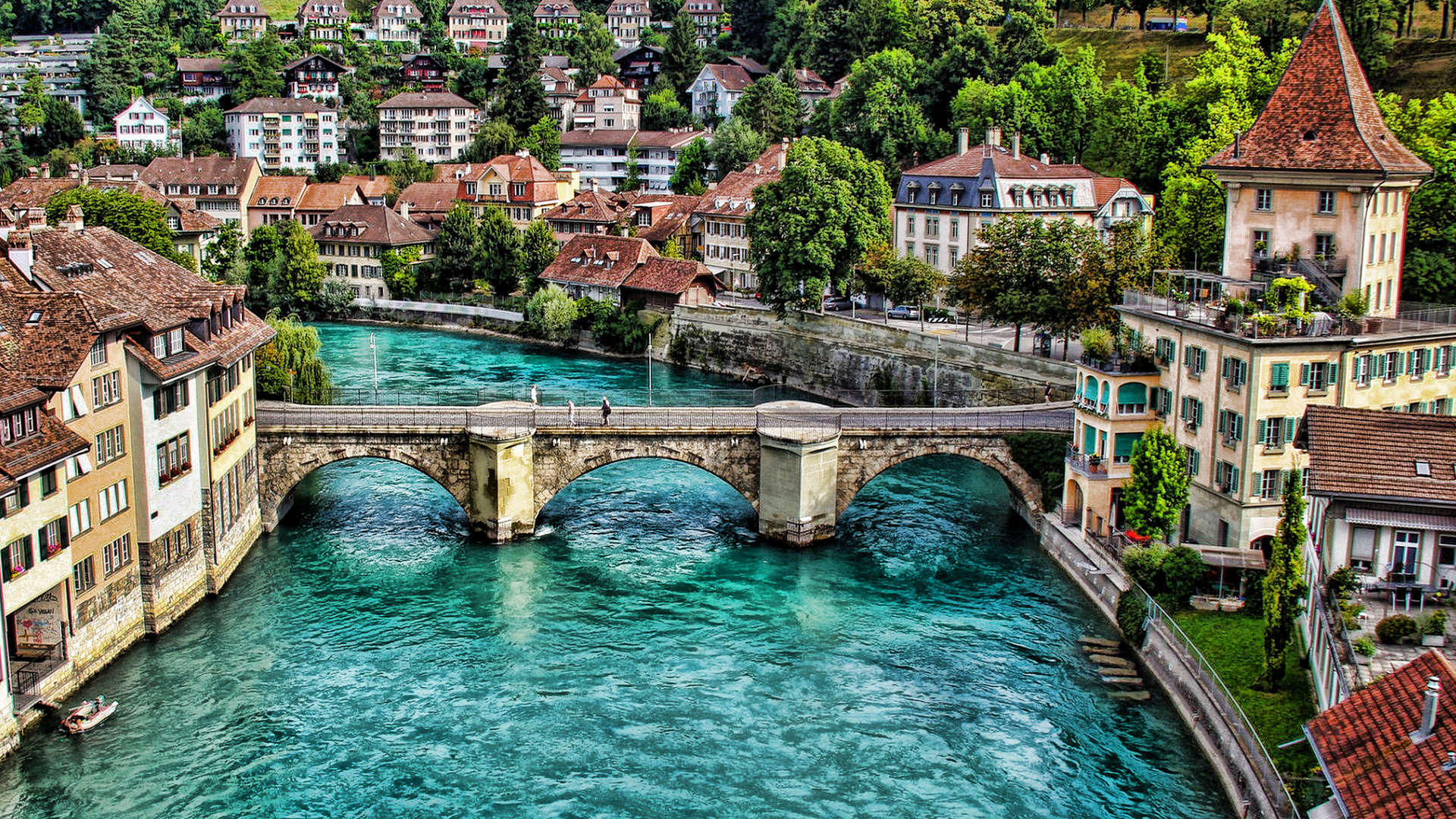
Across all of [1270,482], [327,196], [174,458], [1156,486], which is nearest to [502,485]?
[174,458]

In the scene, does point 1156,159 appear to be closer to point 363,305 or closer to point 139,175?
point 363,305

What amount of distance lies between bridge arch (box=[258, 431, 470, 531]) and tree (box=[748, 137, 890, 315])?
3877cm

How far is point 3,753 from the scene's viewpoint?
126ft

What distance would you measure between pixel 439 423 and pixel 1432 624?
37.5 metres

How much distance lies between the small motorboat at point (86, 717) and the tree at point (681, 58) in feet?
504

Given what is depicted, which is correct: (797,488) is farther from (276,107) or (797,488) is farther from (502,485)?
(276,107)

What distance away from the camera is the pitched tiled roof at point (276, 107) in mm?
182000

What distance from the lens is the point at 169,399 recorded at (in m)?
48.8

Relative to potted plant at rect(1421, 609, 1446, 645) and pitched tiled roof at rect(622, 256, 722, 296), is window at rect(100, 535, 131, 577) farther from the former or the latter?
pitched tiled roof at rect(622, 256, 722, 296)

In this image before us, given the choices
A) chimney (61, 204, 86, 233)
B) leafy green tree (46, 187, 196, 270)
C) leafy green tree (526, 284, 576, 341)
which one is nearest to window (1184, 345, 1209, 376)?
chimney (61, 204, 86, 233)

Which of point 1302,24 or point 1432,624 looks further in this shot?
point 1302,24

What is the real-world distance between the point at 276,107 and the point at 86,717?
153770mm

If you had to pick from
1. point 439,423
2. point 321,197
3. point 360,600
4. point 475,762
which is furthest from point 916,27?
point 475,762

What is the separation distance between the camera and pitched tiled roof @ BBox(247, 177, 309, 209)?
480 ft
